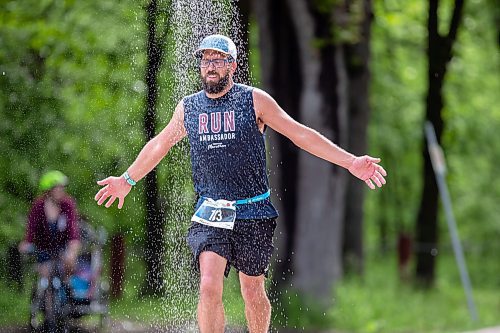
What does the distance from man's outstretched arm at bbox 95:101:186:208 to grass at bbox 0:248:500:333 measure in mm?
1265

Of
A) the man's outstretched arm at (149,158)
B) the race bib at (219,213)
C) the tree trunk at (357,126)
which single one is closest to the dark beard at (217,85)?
the man's outstretched arm at (149,158)

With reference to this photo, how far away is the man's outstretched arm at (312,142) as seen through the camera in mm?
6715

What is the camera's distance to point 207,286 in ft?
21.6

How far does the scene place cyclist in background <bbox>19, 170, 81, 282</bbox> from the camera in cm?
1076

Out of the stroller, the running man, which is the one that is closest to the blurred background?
the stroller

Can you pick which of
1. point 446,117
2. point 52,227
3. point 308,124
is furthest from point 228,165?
point 446,117

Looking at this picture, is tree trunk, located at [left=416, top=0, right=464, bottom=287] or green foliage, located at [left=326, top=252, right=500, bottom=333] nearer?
tree trunk, located at [left=416, top=0, right=464, bottom=287]

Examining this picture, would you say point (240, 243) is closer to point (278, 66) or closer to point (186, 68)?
point (186, 68)

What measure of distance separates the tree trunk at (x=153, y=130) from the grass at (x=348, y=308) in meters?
0.28

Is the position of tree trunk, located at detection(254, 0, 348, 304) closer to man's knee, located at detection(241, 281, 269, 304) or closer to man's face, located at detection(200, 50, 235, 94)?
man's knee, located at detection(241, 281, 269, 304)

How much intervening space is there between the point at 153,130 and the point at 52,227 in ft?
5.19

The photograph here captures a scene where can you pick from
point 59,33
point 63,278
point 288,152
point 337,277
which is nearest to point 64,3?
point 59,33

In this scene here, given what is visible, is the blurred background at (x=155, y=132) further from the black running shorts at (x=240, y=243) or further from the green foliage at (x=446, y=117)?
the black running shorts at (x=240, y=243)

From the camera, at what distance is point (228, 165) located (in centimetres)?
668
